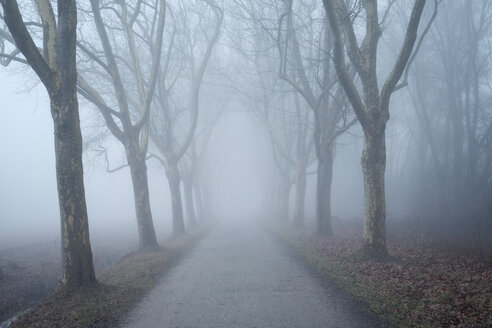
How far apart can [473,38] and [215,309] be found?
66.7ft

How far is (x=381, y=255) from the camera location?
8859 millimetres

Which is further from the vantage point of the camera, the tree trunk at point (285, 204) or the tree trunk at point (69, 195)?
the tree trunk at point (285, 204)

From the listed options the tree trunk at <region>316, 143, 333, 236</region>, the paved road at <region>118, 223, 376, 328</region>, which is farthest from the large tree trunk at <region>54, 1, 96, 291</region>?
the tree trunk at <region>316, 143, 333, 236</region>

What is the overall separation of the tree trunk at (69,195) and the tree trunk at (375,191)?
22.9 feet

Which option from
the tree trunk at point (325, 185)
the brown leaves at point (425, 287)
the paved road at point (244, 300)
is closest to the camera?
the brown leaves at point (425, 287)

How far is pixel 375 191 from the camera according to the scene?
29.4ft

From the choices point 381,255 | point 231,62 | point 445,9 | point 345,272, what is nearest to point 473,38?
point 445,9

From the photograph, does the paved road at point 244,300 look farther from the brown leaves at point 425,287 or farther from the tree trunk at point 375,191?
the tree trunk at point 375,191

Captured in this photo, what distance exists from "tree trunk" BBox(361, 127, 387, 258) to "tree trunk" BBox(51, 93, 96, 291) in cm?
697

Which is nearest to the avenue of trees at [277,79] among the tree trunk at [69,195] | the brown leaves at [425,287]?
the tree trunk at [69,195]

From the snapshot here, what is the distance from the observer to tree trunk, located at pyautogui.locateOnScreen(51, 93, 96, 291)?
7.32 metres

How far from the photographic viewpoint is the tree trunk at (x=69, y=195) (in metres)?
7.32

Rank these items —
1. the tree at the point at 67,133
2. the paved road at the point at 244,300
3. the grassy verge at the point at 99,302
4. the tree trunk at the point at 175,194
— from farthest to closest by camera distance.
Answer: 1. the tree trunk at the point at 175,194
2. the tree at the point at 67,133
3. the grassy verge at the point at 99,302
4. the paved road at the point at 244,300

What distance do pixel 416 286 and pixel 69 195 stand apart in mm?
7191
